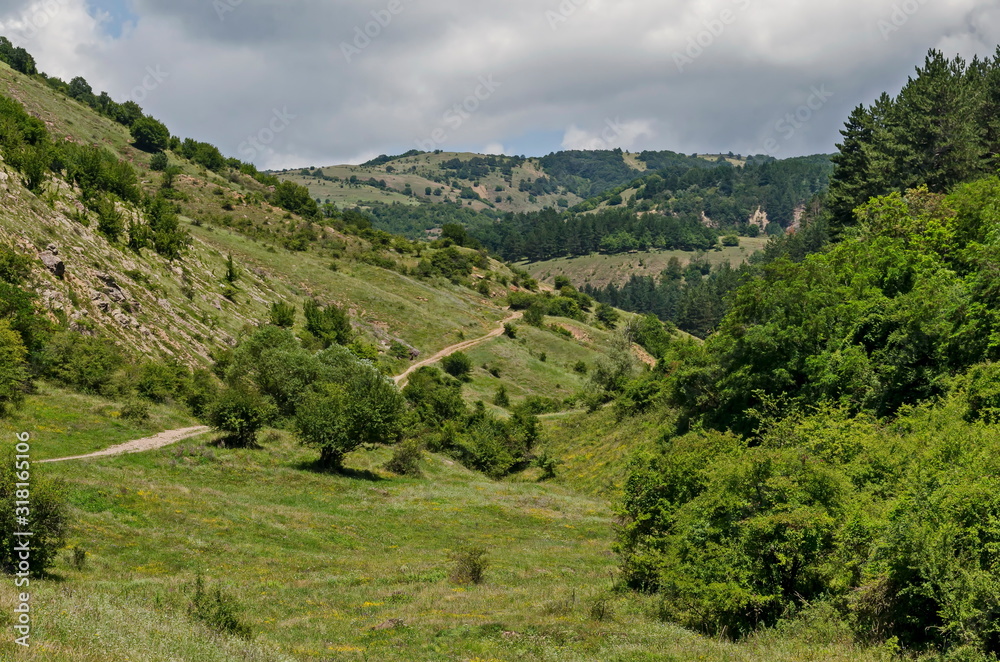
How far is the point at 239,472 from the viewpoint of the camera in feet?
130

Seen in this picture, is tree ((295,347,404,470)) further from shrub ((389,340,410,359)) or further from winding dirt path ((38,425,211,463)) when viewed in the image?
shrub ((389,340,410,359))

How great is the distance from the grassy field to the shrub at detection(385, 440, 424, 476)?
5789 millimetres

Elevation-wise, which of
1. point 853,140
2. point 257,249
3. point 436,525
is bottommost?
point 436,525

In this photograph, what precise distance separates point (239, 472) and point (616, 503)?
2538cm

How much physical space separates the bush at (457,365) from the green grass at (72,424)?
4657 cm

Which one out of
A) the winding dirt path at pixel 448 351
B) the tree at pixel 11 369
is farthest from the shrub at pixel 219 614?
the winding dirt path at pixel 448 351

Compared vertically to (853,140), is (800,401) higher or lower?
lower

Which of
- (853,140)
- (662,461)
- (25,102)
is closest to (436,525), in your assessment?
(662,461)

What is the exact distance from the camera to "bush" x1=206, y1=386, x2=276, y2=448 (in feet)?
142

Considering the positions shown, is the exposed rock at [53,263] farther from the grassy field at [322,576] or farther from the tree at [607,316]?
the tree at [607,316]

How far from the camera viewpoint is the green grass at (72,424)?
33750mm

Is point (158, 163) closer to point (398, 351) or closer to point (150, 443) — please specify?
point (398, 351)

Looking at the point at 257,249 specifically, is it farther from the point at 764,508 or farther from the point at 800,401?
the point at 764,508

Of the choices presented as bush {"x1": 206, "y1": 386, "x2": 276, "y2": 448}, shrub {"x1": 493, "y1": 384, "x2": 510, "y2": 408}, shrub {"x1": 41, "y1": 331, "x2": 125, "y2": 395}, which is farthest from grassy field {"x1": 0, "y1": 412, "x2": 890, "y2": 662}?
shrub {"x1": 493, "y1": 384, "x2": 510, "y2": 408}
